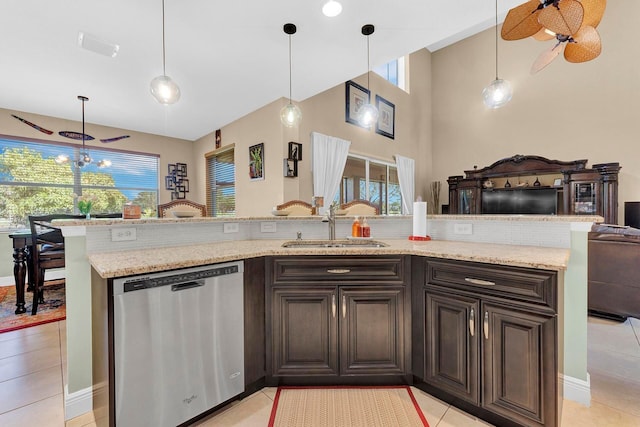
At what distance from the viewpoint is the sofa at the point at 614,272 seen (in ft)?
8.31

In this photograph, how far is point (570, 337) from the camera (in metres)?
1.67

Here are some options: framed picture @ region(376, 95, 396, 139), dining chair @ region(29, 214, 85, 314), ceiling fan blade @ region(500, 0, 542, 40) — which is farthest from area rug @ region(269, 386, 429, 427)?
framed picture @ region(376, 95, 396, 139)

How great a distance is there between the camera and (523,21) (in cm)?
197

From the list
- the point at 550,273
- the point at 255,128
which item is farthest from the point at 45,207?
the point at 550,273

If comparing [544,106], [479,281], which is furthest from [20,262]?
[544,106]

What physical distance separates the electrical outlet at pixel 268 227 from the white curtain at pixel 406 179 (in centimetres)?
444

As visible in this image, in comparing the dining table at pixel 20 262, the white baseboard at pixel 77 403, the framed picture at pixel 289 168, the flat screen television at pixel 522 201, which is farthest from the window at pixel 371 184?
the dining table at pixel 20 262

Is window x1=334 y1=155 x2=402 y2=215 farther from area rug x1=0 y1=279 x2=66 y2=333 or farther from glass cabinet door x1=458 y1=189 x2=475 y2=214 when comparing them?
area rug x1=0 y1=279 x2=66 y2=333

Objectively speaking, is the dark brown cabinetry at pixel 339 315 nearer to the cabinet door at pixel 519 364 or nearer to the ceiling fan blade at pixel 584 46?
the cabinet door at pixel 519 364

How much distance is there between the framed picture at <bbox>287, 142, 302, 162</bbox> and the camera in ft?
Result: 13.5

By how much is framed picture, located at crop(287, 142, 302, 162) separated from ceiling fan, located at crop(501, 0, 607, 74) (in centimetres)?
267

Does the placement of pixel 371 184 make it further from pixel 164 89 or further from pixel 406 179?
pixel 164 89

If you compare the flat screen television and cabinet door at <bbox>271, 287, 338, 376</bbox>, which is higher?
the flat screen television

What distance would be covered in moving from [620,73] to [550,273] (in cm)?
647
